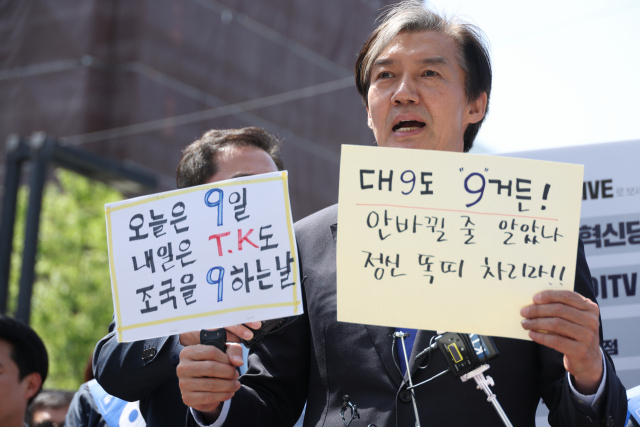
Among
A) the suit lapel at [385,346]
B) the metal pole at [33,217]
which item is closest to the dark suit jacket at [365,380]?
the suit lapel at [385,346]

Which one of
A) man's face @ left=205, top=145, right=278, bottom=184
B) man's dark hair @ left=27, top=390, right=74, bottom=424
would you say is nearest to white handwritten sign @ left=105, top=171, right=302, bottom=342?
man's face @ left=205, top=145, right=278, bottom=184

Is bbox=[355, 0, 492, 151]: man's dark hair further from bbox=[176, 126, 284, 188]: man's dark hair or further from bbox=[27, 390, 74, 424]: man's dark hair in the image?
bbox=[27, 390, 74, 424]: man's dark hair

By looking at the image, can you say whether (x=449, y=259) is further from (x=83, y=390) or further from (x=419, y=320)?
(x=83, y=390)

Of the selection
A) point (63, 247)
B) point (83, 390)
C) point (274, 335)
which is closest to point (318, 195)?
point (63, 247)

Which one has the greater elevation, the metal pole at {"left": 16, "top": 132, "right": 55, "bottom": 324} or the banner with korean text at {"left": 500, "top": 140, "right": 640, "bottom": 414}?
the metal pole at {"left": 16, "top": 132, "right": 55, "bottom": 324}

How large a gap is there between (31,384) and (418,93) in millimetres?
2528

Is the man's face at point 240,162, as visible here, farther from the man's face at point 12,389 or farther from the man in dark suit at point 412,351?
the man's face at point 12,389

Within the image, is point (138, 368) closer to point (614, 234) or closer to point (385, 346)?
point (385, 346)

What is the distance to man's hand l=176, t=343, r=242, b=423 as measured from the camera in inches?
64.7

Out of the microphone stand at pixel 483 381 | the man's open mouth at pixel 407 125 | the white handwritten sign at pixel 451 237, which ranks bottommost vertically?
the microphone stand at pixel 483 381

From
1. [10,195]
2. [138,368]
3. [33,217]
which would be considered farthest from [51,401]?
[10,195]

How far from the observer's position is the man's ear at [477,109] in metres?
2.26

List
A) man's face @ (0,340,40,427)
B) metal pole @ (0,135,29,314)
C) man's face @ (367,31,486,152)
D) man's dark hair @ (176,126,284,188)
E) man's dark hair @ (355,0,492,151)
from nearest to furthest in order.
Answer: man's face @ (367,31,486,152) → man's dark hair @ (355,0,492,151) → man's dark hair @ (176,126,284,188) → man's face @ (0,340,40,427) → metal pole @ (0,135,29,314)

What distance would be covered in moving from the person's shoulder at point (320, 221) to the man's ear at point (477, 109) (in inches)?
21.4
